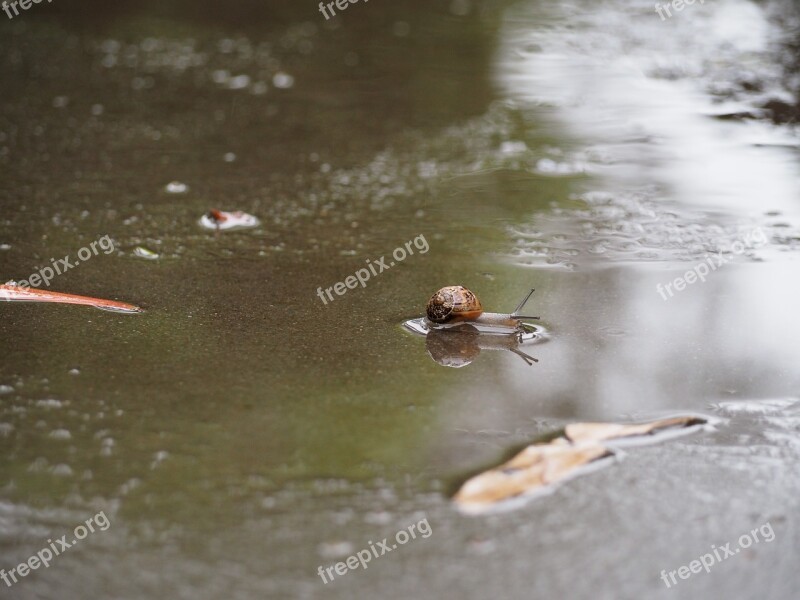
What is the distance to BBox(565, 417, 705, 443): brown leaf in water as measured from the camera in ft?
6.42

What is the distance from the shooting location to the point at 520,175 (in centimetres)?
366

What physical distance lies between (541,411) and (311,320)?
783mm

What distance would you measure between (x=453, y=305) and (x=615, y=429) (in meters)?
0.64

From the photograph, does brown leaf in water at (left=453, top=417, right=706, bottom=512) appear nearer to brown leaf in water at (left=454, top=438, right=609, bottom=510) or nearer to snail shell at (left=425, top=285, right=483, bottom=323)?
brown leaf in water at (left=454, top=438, right=609, bottom=510)

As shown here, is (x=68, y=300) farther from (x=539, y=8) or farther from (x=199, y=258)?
(x=539, y=8)

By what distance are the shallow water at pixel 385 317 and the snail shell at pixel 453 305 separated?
0.42ft

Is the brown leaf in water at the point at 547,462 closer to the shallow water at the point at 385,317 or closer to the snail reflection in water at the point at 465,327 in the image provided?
the shallow water at the point at 385,317

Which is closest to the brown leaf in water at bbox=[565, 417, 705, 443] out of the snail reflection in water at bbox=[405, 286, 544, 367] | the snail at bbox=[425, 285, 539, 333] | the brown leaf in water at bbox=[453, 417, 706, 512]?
the brown leaf in water at bbox=[453, 417, 706, 512]

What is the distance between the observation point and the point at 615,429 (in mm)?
1981

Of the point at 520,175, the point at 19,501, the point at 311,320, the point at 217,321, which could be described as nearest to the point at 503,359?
the point at 311,320

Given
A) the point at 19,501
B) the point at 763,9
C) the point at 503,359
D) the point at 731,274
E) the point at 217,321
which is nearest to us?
the point at 19,501

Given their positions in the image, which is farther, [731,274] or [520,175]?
[520,175]

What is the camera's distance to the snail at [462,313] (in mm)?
2463

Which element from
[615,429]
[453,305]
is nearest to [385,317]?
[453,305]
